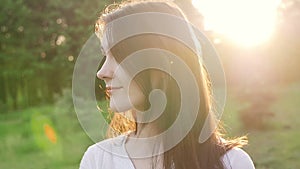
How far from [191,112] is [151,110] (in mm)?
69

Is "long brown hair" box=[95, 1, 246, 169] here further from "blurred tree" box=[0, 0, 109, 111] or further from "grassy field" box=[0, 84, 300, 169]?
"blurred tree" box=[0, 0, 109, 111]

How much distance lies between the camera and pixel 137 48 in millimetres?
937

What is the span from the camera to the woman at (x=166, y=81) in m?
0.93

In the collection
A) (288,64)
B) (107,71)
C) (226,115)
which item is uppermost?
(288,64)

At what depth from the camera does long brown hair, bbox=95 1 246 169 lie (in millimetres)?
933

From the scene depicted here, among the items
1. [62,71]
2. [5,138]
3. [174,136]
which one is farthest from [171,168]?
[62,71]

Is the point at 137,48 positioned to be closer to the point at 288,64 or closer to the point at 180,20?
the point at 180,20

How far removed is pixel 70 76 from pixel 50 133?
3.48 m

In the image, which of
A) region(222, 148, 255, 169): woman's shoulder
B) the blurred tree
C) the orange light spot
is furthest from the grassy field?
region(222, 148, 255, 169): woman's shoulder

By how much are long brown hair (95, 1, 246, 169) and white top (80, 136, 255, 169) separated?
20 mm

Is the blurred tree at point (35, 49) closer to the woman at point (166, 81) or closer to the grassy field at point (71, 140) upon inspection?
the grassy field at point (71, 140)

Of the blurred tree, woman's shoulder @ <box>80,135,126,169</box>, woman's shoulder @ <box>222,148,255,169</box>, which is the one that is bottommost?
woman's shoulder @ <box>222,148,255,169</box>

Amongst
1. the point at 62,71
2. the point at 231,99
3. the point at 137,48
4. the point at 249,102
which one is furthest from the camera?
the point at 62,71

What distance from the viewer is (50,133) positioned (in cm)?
793
